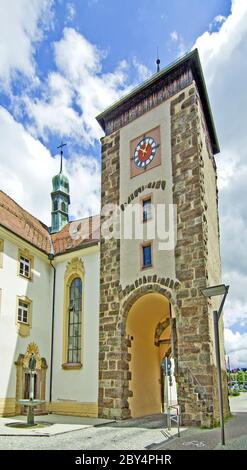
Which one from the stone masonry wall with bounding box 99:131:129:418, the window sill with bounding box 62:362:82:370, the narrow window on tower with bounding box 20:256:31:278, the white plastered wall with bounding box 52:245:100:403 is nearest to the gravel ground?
the stone masonry wall with bounding box 99:131:129:418

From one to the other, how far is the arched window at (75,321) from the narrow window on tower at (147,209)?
4.80 metres

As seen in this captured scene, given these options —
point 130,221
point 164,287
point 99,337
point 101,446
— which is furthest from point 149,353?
point 101,446

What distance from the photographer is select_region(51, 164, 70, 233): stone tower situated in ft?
89.8

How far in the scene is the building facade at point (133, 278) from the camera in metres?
16.0

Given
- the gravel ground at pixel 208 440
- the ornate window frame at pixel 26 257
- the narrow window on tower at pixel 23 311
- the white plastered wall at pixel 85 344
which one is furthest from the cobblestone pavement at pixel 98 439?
the ornate window frame at pixel 26 257

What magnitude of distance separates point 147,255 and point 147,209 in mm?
2020

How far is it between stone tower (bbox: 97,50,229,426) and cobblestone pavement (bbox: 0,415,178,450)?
81.3 inches

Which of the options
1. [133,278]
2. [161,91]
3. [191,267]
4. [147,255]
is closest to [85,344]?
[133,278]

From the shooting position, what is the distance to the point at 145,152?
63.9ft

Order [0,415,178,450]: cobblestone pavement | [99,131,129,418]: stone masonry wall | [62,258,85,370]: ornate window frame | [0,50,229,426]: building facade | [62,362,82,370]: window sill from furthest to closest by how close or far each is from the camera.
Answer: [62,258,85,370]: ornate window frame, [62,362,82,370]: window sill, [99,131,129,418]: stone masonry wall, [0,50,229,426]: building facade, [0,415,178,450]: cobblestone pavement

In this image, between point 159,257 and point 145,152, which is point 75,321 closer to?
point 159,257

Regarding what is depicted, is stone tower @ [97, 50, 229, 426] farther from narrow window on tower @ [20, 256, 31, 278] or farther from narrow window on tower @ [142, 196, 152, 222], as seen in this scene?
narrow window on tower @ [20, 256, 31, 278]

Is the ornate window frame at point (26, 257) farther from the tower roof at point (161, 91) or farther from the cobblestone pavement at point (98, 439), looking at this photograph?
the cobblestone pavement at point (98, 439)
